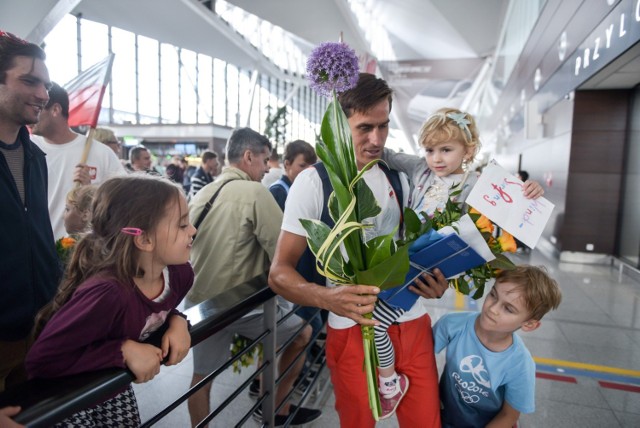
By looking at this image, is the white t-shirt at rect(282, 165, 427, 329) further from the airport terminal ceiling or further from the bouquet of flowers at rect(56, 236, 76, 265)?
the airport terminal ceiling

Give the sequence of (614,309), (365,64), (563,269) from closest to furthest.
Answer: (614,309) → (563,269) → (365,64)

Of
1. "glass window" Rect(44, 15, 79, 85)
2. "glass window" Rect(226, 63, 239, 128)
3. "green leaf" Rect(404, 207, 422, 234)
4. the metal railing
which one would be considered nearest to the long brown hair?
the metal railing

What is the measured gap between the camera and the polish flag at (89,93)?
10.4ft

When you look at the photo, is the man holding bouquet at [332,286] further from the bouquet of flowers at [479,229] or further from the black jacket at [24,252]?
the black jacket at [24,252]

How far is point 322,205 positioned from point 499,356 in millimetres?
926

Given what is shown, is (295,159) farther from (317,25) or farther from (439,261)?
(317,25)

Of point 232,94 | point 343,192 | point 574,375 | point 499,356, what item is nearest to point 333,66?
point 343,192

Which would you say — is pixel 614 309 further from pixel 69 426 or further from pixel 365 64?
pixel 365 64

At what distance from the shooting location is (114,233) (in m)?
1.18

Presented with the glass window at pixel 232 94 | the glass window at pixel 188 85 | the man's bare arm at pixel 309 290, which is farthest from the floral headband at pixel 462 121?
the glass window at pixel 232 94

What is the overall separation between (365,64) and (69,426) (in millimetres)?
14012

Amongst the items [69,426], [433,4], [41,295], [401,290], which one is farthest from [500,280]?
[433,4]

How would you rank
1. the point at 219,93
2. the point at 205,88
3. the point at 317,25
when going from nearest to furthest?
the point at 317,25, the point at 205,88, the point at 219,93

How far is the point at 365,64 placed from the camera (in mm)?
13633
